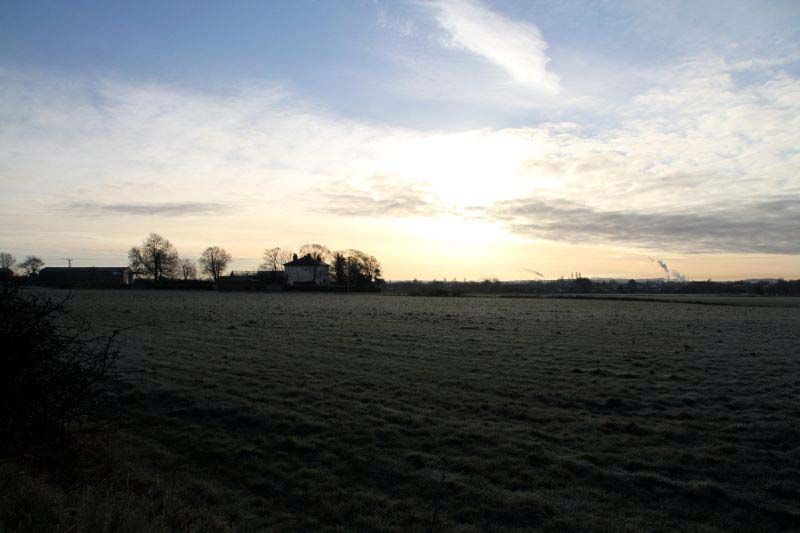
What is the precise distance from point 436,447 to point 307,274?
4694 inches

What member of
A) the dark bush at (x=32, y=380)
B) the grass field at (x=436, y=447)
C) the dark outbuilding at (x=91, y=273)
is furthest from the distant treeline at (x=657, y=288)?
the dark bush at (x=32, y=380)

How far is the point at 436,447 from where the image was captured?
9164 millimetres

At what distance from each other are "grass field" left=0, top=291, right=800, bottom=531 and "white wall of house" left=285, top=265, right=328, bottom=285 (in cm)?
10781

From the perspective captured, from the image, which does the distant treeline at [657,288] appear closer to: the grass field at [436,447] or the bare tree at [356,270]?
the bare tree at [356,270]

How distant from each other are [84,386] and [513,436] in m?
7.45

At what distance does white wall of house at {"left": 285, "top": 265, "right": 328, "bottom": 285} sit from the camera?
125 meters

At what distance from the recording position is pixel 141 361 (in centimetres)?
1620

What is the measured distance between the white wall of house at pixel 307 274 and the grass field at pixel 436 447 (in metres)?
108

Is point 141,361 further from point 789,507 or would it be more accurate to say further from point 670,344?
point 670,344

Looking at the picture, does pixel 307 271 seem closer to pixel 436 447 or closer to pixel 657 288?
pixel 657 288

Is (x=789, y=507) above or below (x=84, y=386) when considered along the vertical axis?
below

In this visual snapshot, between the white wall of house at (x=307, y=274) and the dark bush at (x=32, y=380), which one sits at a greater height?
the white wall of house at (x=307, y=274)

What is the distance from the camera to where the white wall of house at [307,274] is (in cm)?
12512

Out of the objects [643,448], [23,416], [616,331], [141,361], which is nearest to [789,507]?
[643,448]
